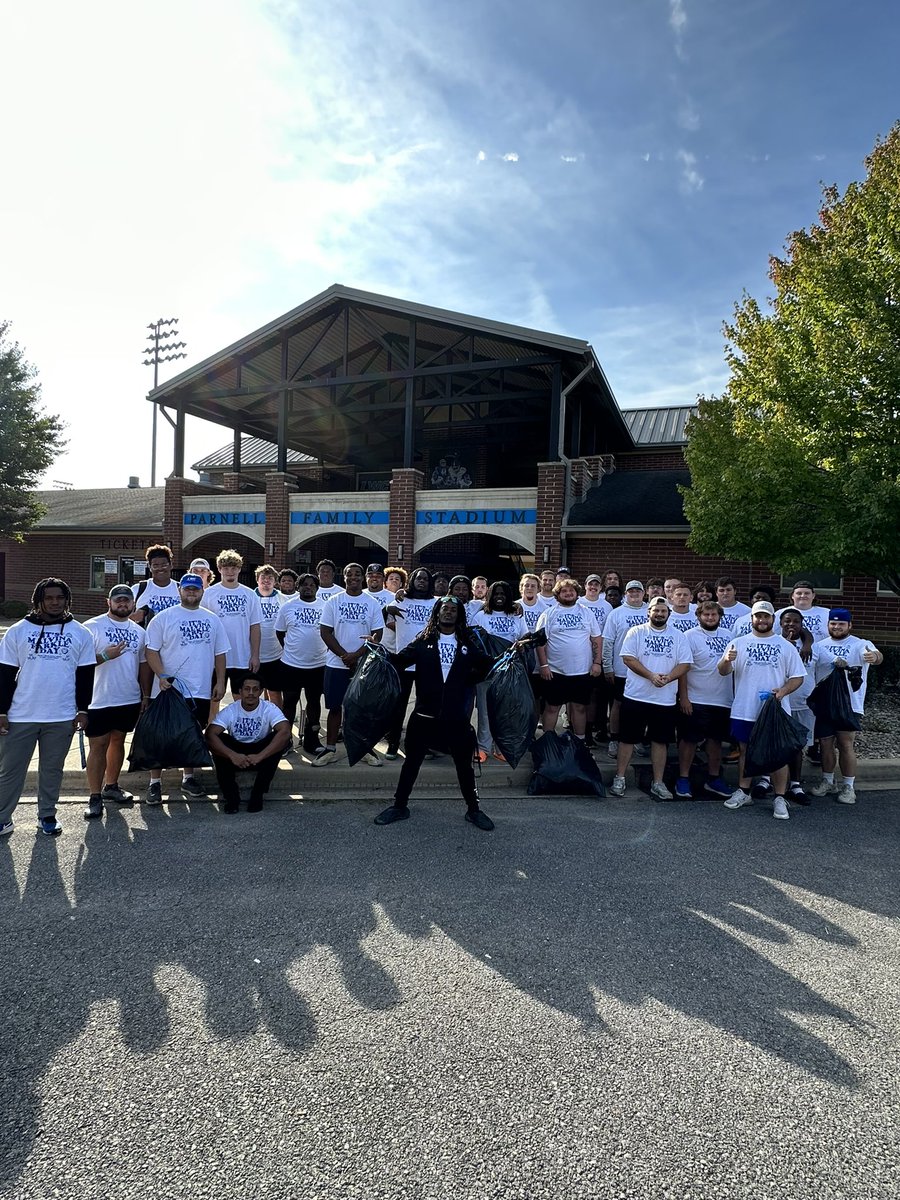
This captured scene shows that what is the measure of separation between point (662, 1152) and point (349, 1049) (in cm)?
114

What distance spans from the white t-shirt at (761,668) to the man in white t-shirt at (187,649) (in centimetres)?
439

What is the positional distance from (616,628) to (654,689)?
1028 millimetres

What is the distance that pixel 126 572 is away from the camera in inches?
826

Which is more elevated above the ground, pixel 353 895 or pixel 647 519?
pixel 647 519

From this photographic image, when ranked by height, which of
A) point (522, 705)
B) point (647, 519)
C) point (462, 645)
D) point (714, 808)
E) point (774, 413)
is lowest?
point (714, 808)

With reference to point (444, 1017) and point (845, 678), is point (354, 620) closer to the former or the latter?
point (444, 1017)

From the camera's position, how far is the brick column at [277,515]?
623 inches

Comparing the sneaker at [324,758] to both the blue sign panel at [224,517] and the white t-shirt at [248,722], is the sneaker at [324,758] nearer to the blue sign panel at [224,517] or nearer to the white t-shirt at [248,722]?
the white t-shirt at [248,722]

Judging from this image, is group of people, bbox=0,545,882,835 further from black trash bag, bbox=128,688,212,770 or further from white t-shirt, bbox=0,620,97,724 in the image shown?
black trash bag, bbox=128,688,212,770

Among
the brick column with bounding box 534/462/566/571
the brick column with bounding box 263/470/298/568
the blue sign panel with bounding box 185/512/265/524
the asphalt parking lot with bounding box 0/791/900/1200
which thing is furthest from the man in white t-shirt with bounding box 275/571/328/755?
the blue sign panel with bounding box 185/512/265/524

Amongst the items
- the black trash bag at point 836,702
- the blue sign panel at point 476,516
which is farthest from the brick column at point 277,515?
the black trash bag at point 836,702

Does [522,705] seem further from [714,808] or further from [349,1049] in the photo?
[349,1049]

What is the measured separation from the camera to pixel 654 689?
539 cm

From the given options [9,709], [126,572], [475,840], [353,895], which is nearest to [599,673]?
[475,840]
